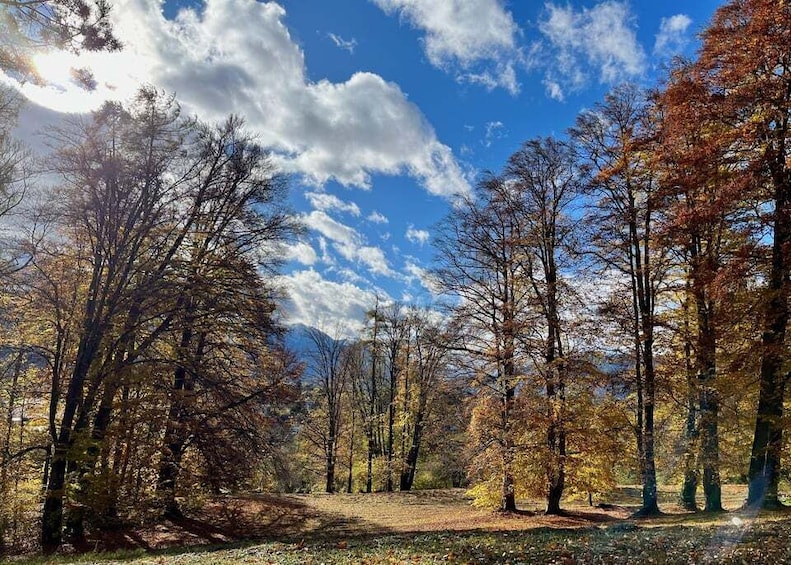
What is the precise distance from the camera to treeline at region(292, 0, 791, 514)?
489 inches

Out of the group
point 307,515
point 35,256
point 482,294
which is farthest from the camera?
point 307,515

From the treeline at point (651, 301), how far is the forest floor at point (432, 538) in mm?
2063

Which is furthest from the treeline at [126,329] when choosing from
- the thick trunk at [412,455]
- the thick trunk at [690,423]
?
the thick trunk at [412,455]

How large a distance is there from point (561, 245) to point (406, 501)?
16.9 m

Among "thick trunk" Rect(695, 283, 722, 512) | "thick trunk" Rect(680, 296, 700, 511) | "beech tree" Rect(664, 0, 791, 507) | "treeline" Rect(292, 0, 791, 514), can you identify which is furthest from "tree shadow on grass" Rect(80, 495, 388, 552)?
"beech tree" Rect(664, 0, 791, 507)

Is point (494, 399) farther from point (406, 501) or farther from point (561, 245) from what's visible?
point (406, 501)

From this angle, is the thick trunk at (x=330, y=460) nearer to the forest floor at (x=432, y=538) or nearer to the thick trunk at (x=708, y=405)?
the forest floor at (x=432, y=538)

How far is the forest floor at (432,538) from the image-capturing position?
7746 millimetres

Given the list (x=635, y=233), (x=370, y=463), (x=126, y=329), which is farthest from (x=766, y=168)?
(x=370, y=463)

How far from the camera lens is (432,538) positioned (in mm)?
10914

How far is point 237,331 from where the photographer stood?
53.0 feet

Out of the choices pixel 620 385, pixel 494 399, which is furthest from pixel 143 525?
pixel 620 385

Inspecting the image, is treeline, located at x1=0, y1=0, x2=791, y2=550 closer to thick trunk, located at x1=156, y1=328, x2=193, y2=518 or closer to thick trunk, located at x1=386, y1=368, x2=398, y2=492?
thick trunk, located at x1=156, y1=328, x2=193, y2=518

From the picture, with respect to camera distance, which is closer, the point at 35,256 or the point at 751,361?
the point at 751,361
